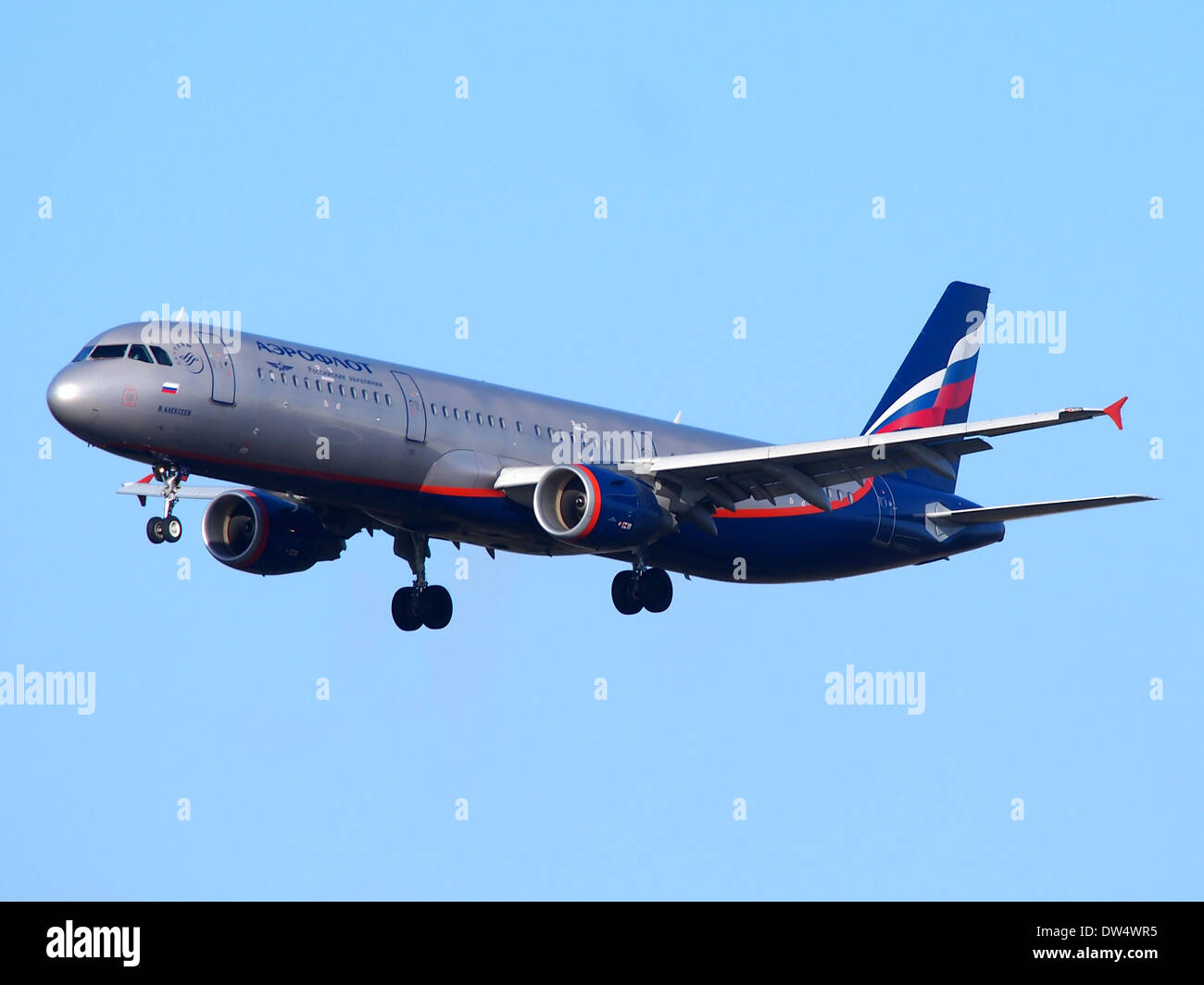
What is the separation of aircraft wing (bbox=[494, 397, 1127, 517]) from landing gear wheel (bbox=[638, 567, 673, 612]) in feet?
7.06

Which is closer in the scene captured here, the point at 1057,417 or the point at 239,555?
the point at 1057,417

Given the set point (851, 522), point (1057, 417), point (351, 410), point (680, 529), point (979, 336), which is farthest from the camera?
point (979, 336)

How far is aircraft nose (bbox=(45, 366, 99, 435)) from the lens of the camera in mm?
42719

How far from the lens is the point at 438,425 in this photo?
46.8m

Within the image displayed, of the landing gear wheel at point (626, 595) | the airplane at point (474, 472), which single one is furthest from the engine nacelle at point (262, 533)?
the landing gear wheel at point (626, 595)

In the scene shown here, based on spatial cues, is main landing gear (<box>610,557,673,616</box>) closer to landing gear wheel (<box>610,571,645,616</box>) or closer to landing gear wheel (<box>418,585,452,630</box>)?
landing gear wheel (<box>610,571,645,616</box>)

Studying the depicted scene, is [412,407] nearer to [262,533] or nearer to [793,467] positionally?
[262,533]

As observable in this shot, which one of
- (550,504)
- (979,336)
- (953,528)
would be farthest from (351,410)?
(979,336)

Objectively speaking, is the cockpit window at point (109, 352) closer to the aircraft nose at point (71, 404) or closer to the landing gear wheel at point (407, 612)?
the aircraft nose at point (71, 404)

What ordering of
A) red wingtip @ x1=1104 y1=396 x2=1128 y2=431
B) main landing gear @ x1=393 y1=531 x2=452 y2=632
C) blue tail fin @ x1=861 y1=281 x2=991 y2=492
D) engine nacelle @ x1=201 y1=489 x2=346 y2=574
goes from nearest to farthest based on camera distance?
red wingtip @ x1=1104 y1=396 x2=1128 y2=431, engine nacelle @ x1=201 y1=489 x2=346 y2=574, main landing gear @ x1=393 y1=531 x2=452 y2=632, blue tail fin @ x1=861 y1=281 x2=991 y2=492

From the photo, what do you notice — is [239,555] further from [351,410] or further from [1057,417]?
[1057,417]

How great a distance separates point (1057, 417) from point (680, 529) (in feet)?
38.8

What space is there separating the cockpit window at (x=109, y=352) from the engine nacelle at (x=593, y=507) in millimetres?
9771

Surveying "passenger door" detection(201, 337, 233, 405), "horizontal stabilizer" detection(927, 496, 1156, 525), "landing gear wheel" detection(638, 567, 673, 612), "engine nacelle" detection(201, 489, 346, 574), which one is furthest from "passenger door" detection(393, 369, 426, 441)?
"horizontal stabilizer" detection(927, 496, 1156, 525)
